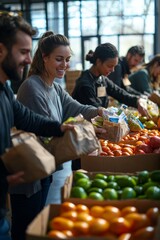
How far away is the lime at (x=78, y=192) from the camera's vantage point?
5.24 feet

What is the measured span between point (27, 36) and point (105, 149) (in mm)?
1138

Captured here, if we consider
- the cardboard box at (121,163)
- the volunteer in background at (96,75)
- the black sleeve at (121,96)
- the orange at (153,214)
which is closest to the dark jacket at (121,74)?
the black sleeve at (121,96)

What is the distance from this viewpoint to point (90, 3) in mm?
11891

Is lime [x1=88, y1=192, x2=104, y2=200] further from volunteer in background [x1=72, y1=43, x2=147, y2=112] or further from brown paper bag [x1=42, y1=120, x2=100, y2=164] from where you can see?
volunteer in background [x1=72, y1=43, x2=147, y2=112]

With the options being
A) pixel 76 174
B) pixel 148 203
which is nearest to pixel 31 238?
pixel 148 203

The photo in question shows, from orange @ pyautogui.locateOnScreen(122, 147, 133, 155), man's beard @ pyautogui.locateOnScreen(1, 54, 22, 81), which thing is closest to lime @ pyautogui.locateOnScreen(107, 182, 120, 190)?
man's beard @ pyautogui.locateOnScreen(1, 54, 22, 81)

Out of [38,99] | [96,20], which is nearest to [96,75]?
[38,99]

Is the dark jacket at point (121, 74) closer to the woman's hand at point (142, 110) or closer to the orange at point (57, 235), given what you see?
the woman's hand at point (142, 110)

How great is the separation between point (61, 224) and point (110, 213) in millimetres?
195

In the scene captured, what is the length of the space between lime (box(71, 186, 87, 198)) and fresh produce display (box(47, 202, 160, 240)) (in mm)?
145

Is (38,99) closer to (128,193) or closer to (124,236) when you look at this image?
(128,193)

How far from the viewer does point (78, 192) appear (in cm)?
161

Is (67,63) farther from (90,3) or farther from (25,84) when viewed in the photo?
(90,3)

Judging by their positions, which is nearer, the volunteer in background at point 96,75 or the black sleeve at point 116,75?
the volunteer in background at point 96,75
